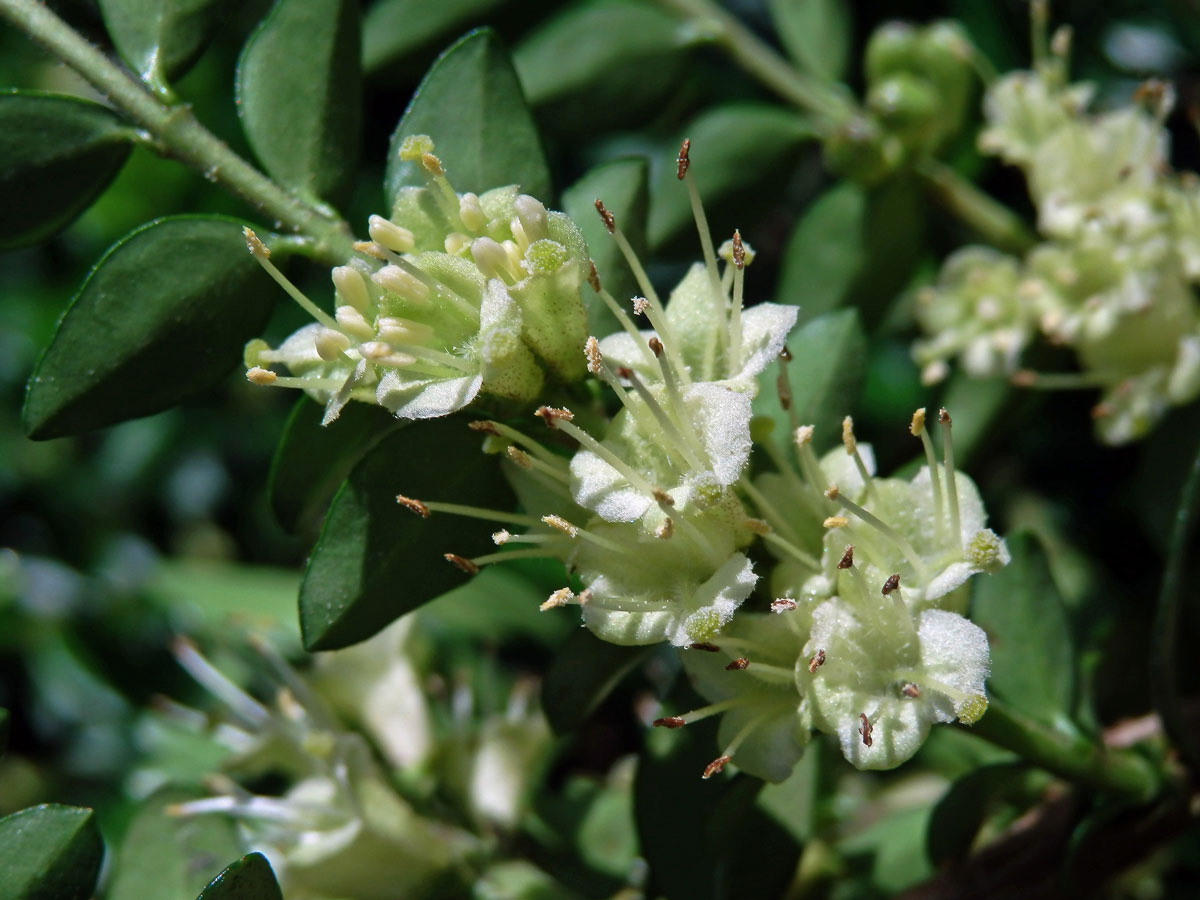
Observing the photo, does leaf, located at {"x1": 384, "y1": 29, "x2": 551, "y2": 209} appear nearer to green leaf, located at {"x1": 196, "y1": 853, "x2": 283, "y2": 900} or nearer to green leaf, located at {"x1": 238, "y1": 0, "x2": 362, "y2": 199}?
green leaf, located at {"x1": 238, "y1": 0, "x2": 362, "y2": 199}

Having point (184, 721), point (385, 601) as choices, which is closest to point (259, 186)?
point (385, 601)

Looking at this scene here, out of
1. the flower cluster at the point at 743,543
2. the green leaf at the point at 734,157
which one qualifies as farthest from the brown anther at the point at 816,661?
the green leaf at the point at 734,157

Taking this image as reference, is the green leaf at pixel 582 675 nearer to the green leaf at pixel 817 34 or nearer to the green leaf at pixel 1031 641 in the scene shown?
the green leaf at pixel 1031 641

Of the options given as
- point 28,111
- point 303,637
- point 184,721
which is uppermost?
point 28,111

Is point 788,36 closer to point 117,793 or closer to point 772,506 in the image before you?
point 772,506

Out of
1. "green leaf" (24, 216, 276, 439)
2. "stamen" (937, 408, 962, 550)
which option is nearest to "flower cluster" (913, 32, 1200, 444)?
"stamen" (937, 408, 962, 550)
